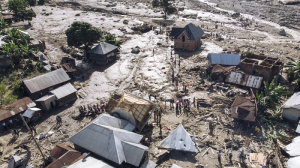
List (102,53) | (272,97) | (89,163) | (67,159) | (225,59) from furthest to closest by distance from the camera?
(102,53) < (225,59) < (272,97) < (67,159) < (89,163)

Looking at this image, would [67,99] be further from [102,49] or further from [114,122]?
[102,49]

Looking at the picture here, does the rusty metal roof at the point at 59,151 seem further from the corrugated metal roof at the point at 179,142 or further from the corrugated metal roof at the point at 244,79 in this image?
the corrugated metal roof at the point at 244,79

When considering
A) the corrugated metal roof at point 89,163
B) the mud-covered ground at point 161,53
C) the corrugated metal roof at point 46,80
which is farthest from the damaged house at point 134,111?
the corrugated metal roof at point 46,80

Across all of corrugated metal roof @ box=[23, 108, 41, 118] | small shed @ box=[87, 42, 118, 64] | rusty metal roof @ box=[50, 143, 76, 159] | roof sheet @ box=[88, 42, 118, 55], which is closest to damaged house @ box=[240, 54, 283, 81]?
small shed @ box=[87, 42, 118, 64]

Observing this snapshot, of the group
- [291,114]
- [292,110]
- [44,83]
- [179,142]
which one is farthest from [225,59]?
[44,83]

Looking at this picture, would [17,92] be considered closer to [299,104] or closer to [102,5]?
[299,104]

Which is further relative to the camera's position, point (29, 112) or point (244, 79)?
point (244, 79)
